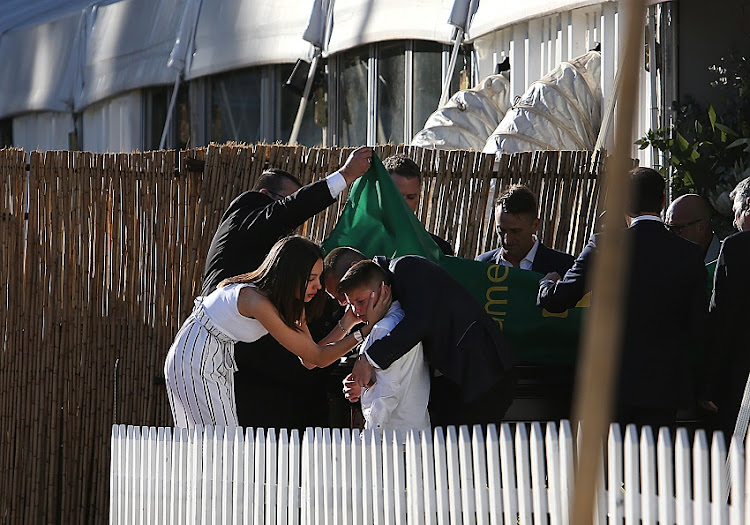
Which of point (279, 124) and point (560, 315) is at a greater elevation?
point (279, 124)

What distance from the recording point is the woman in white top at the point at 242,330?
4977 mm

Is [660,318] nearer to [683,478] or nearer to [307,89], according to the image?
[683,478]

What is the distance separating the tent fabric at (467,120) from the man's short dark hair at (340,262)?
4.68 meters

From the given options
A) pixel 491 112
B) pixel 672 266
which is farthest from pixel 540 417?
pixel 491 112

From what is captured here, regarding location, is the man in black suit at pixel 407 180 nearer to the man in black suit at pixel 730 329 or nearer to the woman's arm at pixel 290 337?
the woman's arm at pixel 290 337

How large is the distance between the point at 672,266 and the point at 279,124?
8.88 meters

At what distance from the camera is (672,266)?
184 inches

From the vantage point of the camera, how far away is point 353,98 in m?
12.3

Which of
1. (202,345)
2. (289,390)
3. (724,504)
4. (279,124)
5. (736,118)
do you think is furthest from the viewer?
(279,124)

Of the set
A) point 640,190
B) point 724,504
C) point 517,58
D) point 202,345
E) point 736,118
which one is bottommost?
point 724,504

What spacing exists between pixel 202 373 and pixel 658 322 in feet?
6.19

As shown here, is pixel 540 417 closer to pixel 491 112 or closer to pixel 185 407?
pixel 185 407

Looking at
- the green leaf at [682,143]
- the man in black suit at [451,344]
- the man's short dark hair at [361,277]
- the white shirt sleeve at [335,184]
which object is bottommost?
the man in black suit at [451,344]

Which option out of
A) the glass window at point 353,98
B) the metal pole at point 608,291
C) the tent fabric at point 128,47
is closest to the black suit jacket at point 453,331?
the metal pole at point 608,291
